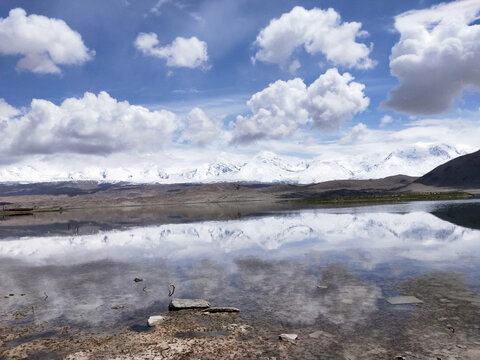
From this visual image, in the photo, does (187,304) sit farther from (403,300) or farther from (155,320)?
(403,300)

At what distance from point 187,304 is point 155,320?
6.70ft

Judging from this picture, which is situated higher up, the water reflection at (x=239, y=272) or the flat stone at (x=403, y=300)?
the flat stone at (x=403, y=300)

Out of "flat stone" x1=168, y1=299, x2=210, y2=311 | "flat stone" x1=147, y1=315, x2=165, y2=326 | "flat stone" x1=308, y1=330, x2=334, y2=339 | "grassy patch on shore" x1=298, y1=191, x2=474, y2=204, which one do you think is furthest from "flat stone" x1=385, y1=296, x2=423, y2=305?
"grassy patch on shore" x1=298, y1=191, x2=474, y2=204

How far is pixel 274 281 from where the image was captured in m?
21.0

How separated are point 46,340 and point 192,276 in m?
Result: 10.6

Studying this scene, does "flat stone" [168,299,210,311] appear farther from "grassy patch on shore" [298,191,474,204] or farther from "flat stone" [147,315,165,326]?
"grassy patch on shore" [298,191,474,204]

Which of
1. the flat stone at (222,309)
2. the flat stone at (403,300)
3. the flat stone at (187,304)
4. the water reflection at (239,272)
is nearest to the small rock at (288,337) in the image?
the water reflection at (239,272)

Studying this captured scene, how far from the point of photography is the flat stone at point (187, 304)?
54.4 ft

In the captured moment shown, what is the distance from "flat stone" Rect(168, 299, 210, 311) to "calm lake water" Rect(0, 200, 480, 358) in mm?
700

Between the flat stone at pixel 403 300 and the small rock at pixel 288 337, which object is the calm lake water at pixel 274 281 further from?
the small rock at pixel 288 337

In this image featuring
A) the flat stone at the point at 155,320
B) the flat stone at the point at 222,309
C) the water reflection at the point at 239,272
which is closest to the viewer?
the flat stone at the point at 155,320

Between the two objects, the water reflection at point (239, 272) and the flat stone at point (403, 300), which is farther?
the water reflection at point (239, 272)

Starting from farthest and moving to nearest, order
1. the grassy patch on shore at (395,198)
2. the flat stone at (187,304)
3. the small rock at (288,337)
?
1. the grassy patch on shore at (395,198)
2. the flat stone at (187,304)
3. the small rock at (288,337)

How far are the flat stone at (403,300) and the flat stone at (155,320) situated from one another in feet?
32.5
